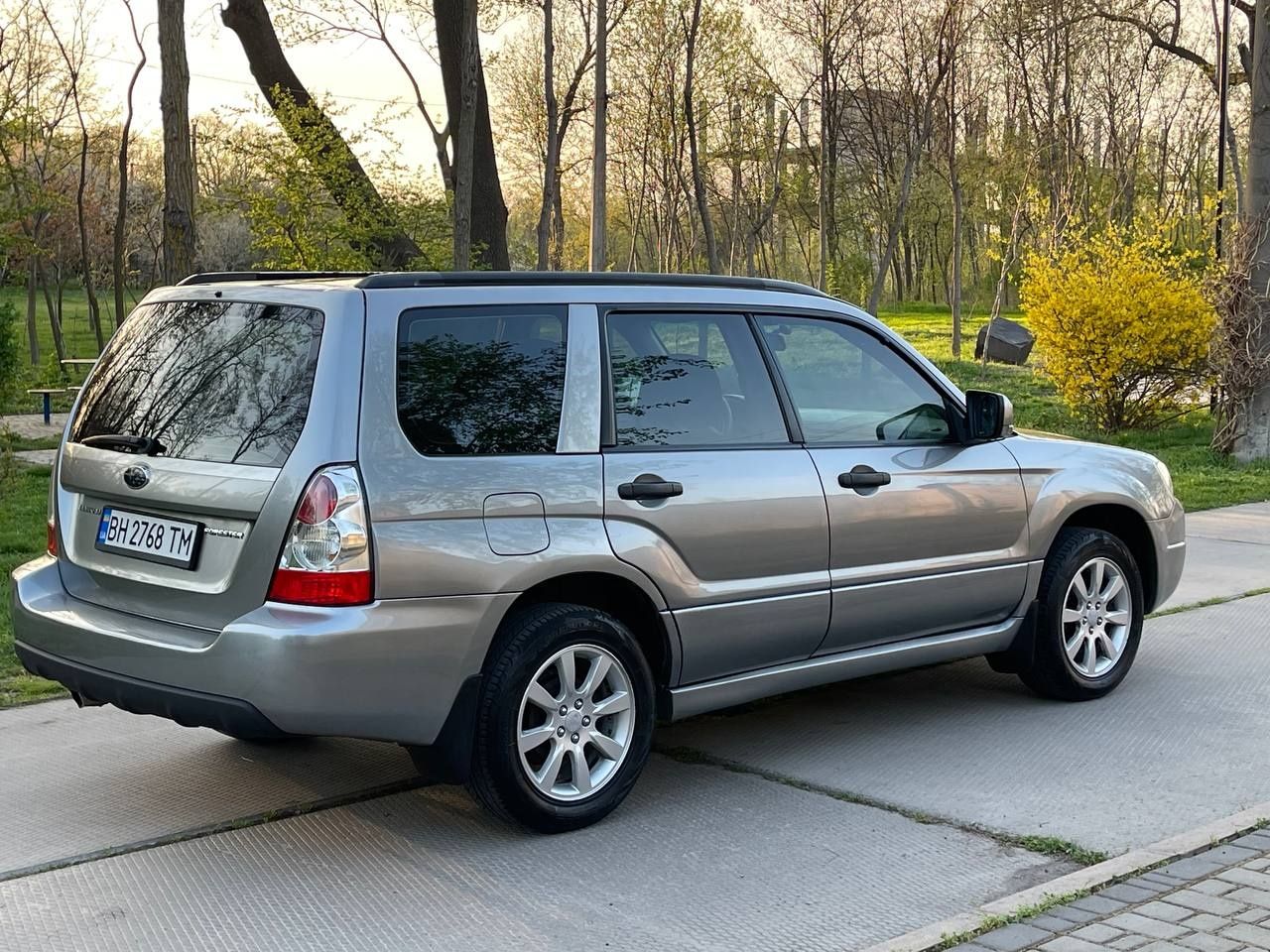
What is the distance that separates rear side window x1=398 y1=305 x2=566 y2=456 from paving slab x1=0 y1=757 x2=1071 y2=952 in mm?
1251

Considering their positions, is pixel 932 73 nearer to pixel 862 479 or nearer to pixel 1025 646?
pixel 1025 646

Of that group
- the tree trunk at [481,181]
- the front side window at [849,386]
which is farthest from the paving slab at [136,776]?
the tree trunk at [481,181]

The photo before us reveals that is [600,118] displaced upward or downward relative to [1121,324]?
upward

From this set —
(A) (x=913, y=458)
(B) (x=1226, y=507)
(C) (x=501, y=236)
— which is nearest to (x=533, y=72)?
(C) (x=501, y=236)

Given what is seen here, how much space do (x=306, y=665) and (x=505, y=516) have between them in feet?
2.46

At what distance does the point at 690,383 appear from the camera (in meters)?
4.98

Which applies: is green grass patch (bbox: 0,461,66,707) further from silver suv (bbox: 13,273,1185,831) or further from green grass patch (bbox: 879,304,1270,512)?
green grass patch (bbox: 879,304,1270,512)

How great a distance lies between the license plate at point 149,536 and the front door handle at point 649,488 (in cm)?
132

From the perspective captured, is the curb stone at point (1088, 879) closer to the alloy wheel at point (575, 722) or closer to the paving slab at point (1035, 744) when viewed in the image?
→ the paving slab at point (1035, 744)

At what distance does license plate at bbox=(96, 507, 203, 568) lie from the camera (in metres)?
4.24

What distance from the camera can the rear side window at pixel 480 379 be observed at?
430 cm

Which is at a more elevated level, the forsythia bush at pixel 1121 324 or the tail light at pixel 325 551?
the forsythia bush at pixel 1121 324

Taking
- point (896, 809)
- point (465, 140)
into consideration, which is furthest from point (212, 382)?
point (465, 140)

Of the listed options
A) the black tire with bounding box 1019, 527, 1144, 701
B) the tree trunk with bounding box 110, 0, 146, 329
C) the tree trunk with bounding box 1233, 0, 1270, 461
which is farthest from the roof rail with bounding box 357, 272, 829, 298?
the tree trunk with bounding box 110, 0, 146, 329
